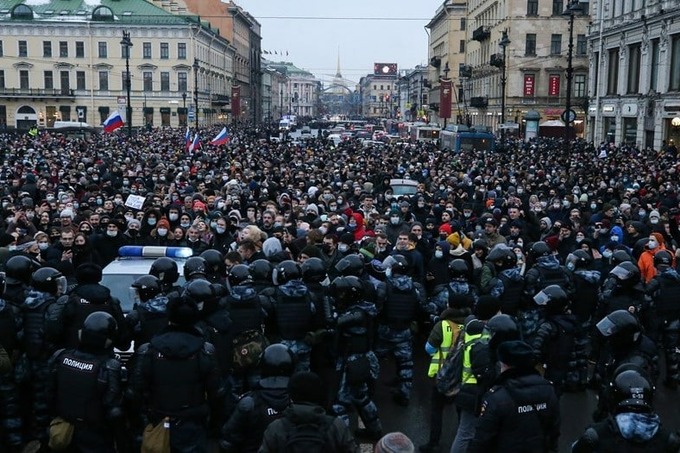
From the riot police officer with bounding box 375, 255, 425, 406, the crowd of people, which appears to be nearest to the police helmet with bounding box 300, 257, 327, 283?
the crowd of people

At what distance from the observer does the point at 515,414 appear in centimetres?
474

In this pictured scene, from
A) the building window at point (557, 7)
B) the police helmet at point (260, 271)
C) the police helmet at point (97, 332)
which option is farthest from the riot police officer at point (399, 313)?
the building window at point (557, 7)

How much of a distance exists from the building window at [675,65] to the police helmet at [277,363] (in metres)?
36.8

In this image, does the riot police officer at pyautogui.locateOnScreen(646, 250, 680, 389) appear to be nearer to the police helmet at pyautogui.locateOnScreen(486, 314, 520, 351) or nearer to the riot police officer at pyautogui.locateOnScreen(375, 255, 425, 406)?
the riot police officer at pyautogui.locateOnScreen(375, 255, 425, 406)

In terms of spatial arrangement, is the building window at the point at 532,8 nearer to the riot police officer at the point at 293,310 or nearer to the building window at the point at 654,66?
the building window at the point at 654,66

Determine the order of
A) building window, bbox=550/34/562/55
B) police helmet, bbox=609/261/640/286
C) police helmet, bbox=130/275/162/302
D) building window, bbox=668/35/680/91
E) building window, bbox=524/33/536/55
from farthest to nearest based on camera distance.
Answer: building window, bbox=524/33/536/55, building window, bbox=550/34/562/55, building window, bbox=668/35/680/91, police helmet, bbox=609/261/640/286, police helmet, bbox=130/275/162/302

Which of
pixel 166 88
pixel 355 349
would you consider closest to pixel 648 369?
pixel 355 349

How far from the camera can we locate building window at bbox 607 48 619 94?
46.1 m

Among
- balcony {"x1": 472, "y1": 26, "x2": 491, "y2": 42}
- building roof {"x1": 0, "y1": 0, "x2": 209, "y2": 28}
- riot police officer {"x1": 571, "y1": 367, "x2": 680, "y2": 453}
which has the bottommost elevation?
riot police officer {"x1": 571, "y1": 367, "x2": 680, "y2": 453}

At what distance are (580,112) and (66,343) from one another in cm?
5906

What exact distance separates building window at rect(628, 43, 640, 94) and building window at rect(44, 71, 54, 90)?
58394mm

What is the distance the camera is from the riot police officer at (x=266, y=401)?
4.89 m

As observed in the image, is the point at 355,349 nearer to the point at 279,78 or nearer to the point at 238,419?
the point at 238,419

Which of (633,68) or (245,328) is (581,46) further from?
(245,328)
